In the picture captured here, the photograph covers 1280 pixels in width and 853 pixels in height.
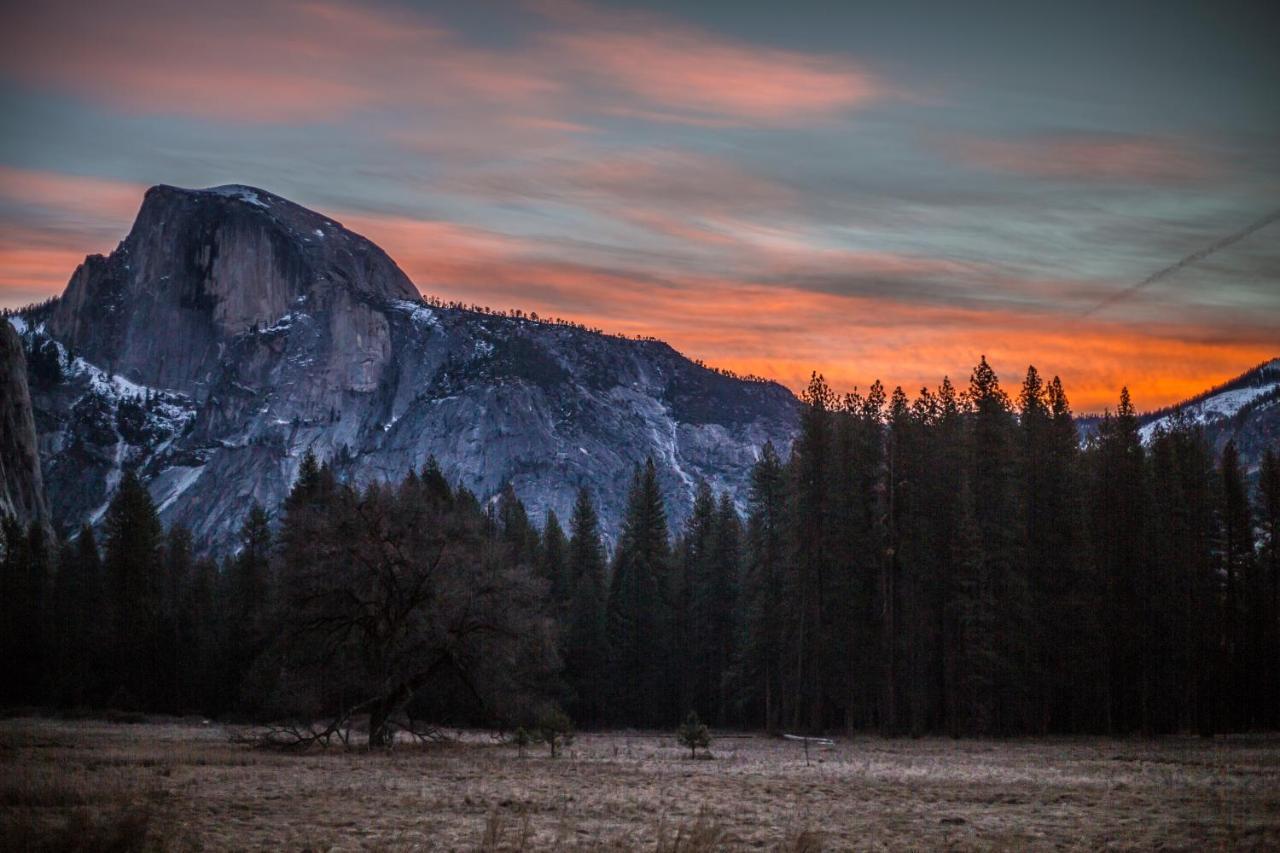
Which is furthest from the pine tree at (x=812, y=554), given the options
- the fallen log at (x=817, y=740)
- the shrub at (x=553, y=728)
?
the shrub at (x=553, y=728)

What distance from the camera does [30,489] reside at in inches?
6708

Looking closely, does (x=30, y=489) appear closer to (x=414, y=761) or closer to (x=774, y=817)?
(x=414, y=761)

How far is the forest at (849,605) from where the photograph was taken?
1395 inches

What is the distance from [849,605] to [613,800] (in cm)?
3410

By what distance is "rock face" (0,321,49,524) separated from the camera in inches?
6506

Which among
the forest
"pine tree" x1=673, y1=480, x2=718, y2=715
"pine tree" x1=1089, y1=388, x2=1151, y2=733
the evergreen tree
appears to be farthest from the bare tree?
"pine tree" x1=673, y1=480, x2=718, y2=715

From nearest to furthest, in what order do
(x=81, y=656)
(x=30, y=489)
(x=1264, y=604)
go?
(x=1264, y=604)
(x=81, y=656)
(x=30, y=489)

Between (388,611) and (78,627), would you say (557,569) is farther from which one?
(388,611)

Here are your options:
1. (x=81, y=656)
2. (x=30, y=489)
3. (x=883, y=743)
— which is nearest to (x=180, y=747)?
(x=883, y=743)

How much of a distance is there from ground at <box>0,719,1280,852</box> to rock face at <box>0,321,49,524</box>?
151 meters

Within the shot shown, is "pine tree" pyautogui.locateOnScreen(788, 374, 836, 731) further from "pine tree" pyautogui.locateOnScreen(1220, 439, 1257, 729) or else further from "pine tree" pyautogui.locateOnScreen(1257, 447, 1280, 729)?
"pine tree" pyautogui.locateOnScreen(1257, 447, 1280, 729)

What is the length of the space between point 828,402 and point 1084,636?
16.9 meters

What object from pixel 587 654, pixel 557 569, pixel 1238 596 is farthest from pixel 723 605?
pixel 1238 596

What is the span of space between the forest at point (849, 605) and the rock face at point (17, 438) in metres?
107
